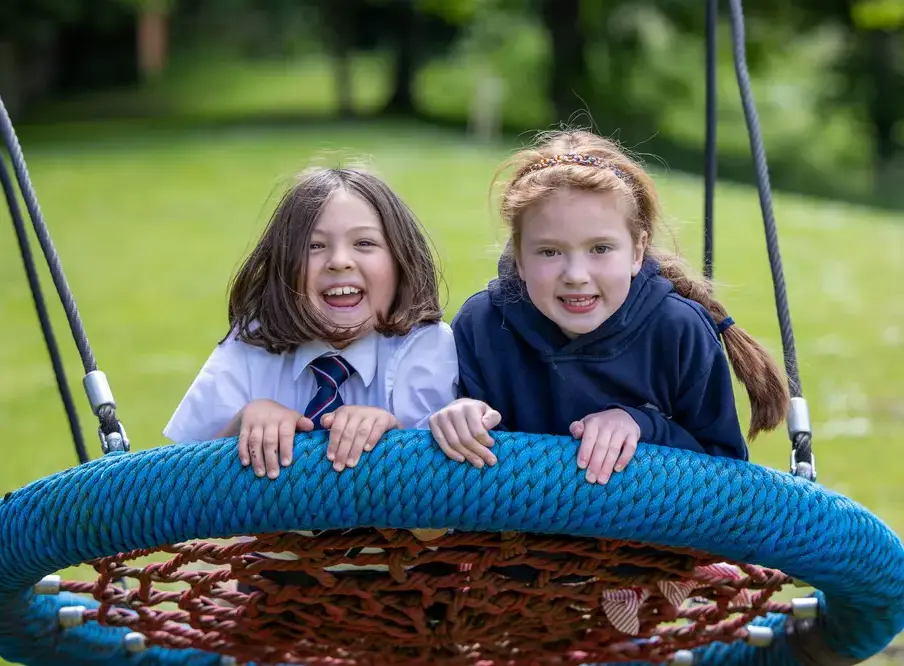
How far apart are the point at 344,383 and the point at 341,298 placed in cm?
13

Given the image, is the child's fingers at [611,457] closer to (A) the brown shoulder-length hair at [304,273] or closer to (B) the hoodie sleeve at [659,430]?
(B) the hoodie sleeve at [659,430]

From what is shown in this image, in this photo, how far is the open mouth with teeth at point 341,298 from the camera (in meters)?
1.89

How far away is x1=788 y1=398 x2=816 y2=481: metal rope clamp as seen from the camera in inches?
70.2

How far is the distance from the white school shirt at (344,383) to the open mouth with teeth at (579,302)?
0.23 meters

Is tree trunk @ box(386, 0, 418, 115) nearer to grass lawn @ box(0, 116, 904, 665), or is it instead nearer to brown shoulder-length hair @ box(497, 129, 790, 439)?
grass lawn @ box(0, 116, 904, 665)

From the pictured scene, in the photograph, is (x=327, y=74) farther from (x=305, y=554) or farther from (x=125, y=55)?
(x=305, y=554)

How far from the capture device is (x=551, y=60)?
21.0 metres

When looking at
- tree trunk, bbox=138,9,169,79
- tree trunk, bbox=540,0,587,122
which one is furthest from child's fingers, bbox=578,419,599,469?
tree trunk, bbox=138,9,169,79

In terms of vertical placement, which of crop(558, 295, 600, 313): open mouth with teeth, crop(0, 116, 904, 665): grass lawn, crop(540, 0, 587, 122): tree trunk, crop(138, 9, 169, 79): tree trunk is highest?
crop(138, 9, 169, 79): tree trunk

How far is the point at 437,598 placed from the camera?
183 centimetres

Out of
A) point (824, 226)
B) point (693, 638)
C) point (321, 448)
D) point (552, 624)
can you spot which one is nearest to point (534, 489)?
point (321, 448)

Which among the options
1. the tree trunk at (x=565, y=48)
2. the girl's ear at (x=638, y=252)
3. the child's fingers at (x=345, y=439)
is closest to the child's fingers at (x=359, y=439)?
the child's fingers at (x=345, y=439)

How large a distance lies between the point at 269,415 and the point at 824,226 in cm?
931

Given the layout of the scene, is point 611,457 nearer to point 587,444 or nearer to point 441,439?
point 587,444
